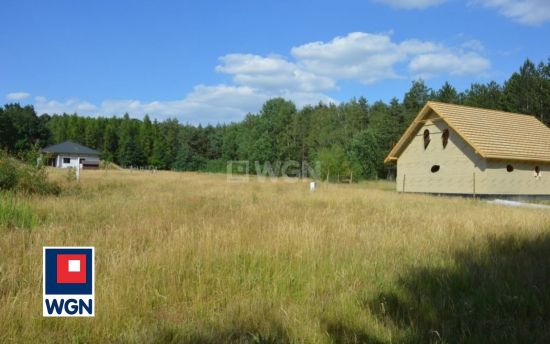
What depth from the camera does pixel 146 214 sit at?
967 centimetres

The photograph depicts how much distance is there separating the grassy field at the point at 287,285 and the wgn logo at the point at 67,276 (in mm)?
543

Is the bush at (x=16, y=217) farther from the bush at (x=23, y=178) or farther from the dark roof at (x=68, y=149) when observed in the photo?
the dark roof at (x=68, y=149)

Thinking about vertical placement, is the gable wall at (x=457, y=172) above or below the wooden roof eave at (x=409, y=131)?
below

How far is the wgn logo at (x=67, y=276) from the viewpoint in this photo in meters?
2.87

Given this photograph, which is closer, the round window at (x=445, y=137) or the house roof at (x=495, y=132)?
the house roof at (x=495, y=132)

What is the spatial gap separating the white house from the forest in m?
3.71

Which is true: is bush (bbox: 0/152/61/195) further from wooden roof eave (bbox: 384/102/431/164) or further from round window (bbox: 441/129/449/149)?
wooden roof eave (bbox: 384/102/431/164)

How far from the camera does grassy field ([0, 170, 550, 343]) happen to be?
3582 mm

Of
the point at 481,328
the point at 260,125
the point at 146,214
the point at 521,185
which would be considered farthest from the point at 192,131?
the point at 481,328

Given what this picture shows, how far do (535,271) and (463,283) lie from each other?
128cm

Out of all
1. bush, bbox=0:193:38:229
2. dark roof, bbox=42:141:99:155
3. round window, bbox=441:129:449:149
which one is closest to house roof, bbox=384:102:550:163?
round window, bbox=441:129:449:149

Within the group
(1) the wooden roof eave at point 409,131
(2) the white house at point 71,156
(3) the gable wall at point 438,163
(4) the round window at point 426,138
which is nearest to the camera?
(3) the gable wall at point 438,163

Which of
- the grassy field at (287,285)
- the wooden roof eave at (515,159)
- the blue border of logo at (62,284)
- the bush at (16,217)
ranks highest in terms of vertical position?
the wooden roof eave at (515,159)

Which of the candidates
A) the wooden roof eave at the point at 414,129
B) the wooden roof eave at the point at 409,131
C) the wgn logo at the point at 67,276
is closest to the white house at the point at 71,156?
the wooden roof eave at the point at 409,131
